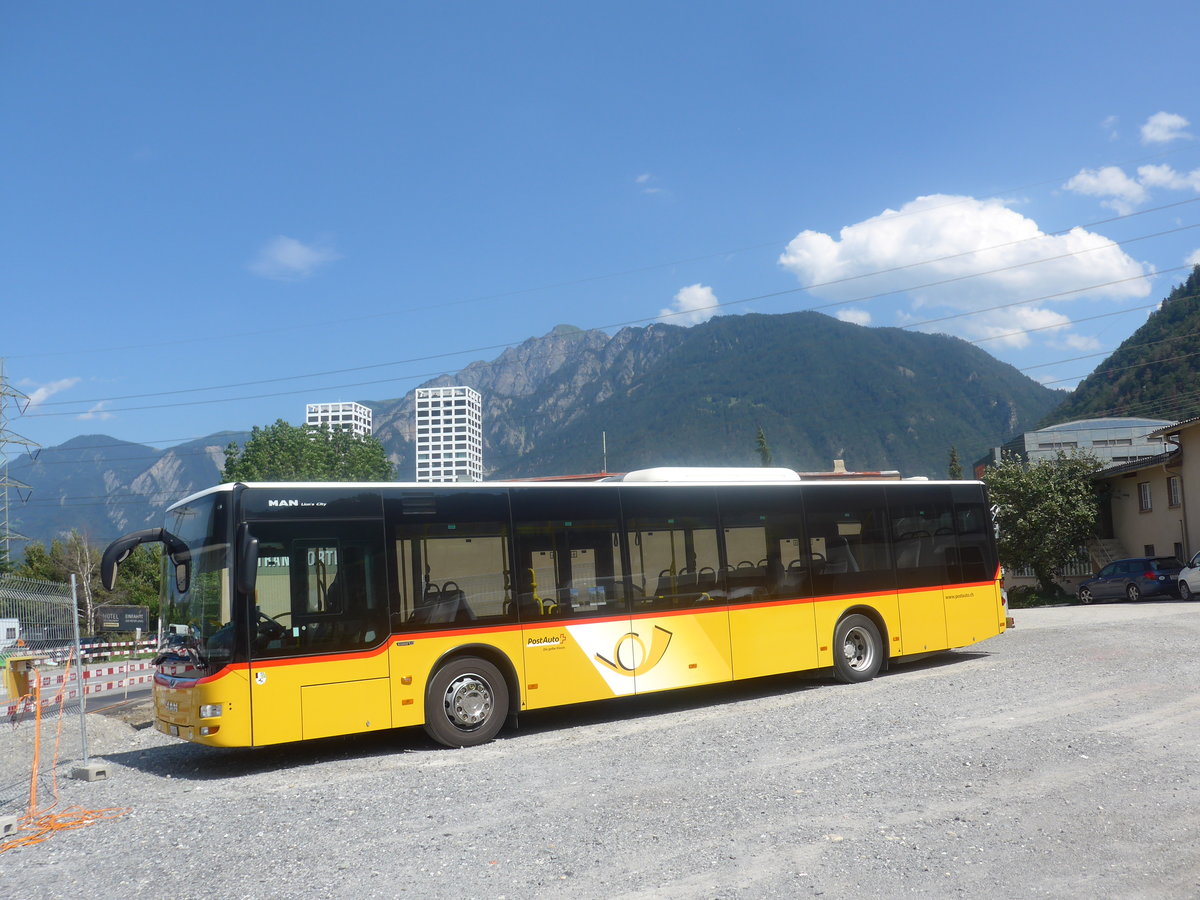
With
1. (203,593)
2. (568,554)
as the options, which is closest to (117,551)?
(203,593)

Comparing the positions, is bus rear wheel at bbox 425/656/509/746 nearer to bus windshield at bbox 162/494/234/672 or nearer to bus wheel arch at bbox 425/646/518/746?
bus wheel arch at bbox 425/646/518/746

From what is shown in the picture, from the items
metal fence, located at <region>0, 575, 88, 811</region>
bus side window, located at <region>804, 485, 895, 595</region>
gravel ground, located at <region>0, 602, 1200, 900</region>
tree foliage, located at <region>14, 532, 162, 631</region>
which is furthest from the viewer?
tree foliage, located at <region>14, 532, 162, 631</region>

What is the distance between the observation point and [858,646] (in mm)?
14672

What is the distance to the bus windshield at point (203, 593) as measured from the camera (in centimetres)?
983

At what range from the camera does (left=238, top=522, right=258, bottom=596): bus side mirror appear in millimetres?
9672

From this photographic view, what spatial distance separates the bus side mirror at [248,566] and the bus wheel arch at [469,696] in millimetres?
2241

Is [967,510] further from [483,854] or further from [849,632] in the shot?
[483,854]

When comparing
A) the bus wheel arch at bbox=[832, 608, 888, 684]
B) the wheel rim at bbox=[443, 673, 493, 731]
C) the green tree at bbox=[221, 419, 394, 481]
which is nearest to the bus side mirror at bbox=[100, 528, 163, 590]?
the wheel rim at bbox=[443, 673, 493, 731]

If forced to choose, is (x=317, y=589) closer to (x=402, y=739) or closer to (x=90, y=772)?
(x=402, y=739)

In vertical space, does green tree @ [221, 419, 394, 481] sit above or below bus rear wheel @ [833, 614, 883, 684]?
above

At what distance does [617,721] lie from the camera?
12367 millimetres

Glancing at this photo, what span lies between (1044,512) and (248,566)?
36879mm

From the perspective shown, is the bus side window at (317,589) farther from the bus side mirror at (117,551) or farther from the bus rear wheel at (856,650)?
the bus rear wheel at (856,650)

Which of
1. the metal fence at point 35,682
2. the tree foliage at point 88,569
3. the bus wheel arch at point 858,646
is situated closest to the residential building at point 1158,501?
the bus wheel arch at point 858,646
